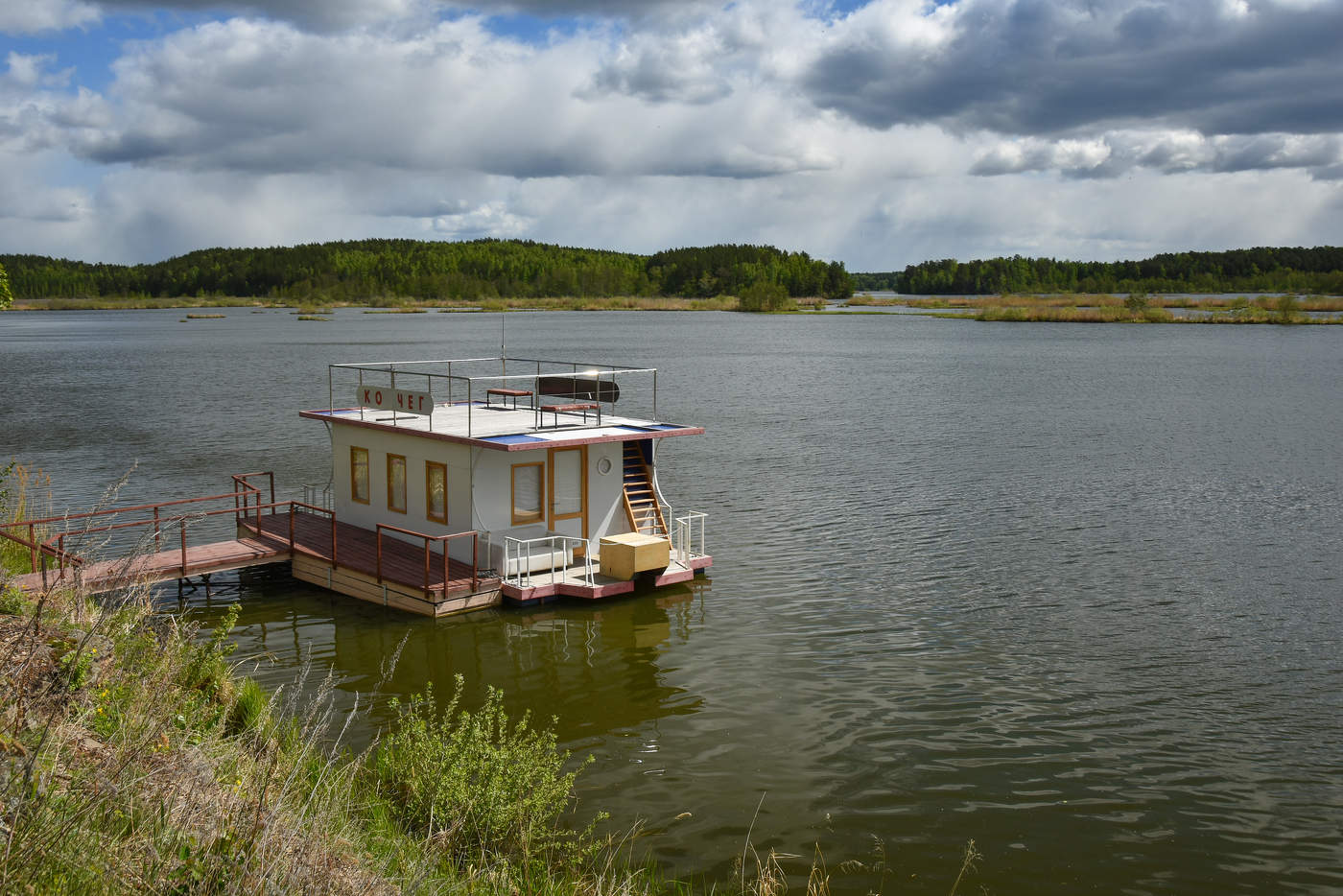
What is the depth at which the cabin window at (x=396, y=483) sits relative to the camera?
20188 mm

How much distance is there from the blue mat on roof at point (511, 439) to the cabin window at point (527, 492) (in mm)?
635

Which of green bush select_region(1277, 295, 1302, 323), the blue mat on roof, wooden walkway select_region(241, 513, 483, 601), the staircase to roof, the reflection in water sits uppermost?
green bush select_region(1277, 295, 1302, 323)

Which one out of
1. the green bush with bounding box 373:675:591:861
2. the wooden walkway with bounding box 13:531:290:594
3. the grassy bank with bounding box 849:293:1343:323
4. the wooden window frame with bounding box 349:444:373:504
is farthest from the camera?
the grassy bank with bounding box 849:293:1343:323

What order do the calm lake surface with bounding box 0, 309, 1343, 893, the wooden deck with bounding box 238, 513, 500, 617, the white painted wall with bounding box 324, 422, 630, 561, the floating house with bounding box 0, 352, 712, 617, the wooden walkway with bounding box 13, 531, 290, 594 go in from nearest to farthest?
the calm lake surface with bounding box 0, 309, 1343, 893 → the wooden walkway with bounding box 13, 531, 290, 594 → the wooden deck with bounding box 238, 513, 500, 617 → the floating house with bounding box 0, 352, 712, 617 → the white painted wall with bounding box 324, 422, 630, 561

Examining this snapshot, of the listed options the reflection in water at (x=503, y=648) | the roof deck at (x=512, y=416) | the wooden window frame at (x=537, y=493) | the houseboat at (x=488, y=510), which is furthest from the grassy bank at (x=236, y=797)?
the roof deck at (x=512, y=416)

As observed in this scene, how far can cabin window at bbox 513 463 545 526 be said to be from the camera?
18.9 m

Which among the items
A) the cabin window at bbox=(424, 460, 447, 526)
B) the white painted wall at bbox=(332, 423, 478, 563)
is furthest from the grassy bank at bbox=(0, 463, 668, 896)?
the cabin window at bbox=(424, 460, 447, 526)

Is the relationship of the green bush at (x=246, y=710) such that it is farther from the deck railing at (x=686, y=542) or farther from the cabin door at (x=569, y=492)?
the deck railing at (x=686, y=542)

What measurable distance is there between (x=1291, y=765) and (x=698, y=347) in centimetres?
8378

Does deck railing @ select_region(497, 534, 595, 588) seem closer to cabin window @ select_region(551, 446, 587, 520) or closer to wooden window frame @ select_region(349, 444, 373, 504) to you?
cabin window @ select_region(551, 446, 587, 520)

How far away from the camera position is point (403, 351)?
288ft

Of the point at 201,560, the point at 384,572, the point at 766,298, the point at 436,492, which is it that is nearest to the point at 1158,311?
the point at 766,298

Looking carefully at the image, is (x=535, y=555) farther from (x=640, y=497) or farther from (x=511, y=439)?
(x=640, y=497)

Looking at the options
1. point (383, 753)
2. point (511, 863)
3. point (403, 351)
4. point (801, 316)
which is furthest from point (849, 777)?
point (801, 316)
